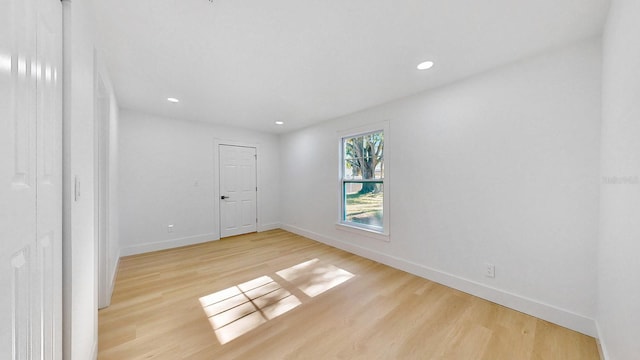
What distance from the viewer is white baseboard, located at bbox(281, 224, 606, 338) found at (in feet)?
5.94

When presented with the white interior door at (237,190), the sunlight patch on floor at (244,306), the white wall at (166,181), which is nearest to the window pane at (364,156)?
the sunlight patch on floor at (244,306)

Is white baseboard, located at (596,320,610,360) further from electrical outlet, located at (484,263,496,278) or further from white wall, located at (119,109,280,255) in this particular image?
white wall, located at (119,109,280,255)

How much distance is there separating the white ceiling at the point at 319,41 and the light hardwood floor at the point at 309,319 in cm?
233

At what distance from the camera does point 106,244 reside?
2189mm

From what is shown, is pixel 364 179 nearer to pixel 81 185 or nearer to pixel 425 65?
pixel 425 65

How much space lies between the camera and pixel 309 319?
6.53ft

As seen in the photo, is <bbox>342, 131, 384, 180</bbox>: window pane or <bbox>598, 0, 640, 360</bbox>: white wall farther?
<bbox>342, 131, 384, 180</bbox>: window pane

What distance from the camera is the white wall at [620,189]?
1.04m

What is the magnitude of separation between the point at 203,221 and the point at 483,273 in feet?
14.4

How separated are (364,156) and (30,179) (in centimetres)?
342

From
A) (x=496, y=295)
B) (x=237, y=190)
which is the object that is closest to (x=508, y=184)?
(x=496, y=295)

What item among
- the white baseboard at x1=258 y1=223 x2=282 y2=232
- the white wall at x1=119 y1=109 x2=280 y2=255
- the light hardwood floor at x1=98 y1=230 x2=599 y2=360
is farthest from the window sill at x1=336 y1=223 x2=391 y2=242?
the white wall at x1=119 y1=109 x2=280 y2=255

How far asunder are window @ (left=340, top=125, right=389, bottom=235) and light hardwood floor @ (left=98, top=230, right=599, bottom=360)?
2.59ft

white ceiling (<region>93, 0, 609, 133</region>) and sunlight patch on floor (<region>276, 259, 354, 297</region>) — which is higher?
white ceiling (<region>93, 0, 609, 133</region>)
